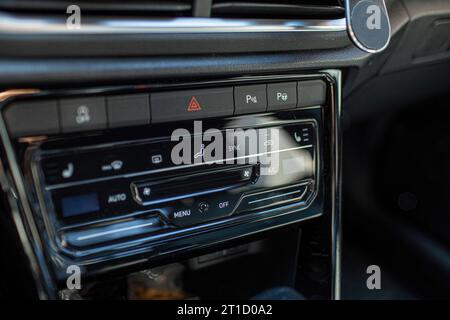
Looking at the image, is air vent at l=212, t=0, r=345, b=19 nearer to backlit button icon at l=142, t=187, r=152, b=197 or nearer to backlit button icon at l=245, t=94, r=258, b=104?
backlit button icon at l=245, t=94, r=258, b=104

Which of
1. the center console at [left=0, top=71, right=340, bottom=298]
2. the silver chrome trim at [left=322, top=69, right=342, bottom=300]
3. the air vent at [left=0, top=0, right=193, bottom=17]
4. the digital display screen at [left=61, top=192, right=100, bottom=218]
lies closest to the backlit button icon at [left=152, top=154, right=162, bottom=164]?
the center console at [left=0, top=71, right=340, bottom=298]

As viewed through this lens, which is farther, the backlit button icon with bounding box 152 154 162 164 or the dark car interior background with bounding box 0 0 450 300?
the backlit button icon with bounding box 152 154 162 164

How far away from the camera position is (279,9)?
840 millimetres

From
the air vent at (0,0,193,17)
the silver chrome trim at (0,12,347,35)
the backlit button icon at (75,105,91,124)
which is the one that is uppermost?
the air vent at (0,0,193,17)

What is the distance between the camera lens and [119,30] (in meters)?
0.71

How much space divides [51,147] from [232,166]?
0.33 metres

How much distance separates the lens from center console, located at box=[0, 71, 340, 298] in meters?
0.73

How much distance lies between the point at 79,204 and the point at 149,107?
0.62 feet

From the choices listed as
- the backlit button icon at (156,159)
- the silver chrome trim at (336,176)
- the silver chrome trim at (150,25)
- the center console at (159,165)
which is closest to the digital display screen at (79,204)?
the center console at (159,165)

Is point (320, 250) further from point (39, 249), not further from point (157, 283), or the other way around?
point (39, 249)

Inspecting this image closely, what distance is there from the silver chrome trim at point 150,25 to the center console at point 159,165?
9 cm

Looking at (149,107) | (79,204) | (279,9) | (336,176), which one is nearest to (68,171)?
(79,204)

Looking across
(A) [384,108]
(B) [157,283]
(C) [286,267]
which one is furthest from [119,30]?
(A) [384,108]

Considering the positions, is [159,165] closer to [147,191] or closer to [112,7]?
[147,191]
